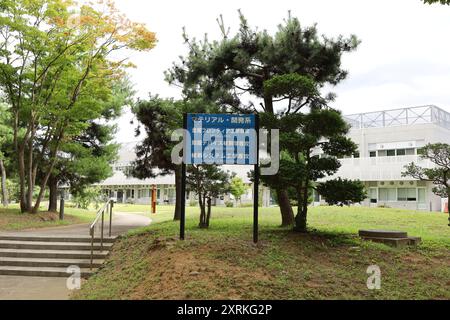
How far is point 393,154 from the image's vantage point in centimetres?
3192

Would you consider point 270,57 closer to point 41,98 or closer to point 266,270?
point 266,270

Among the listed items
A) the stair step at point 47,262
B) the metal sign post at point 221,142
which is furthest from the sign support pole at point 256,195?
the stair step at point 47,262

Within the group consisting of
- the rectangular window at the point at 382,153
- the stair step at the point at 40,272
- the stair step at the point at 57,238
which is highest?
the rectangular window at the point at 382,153

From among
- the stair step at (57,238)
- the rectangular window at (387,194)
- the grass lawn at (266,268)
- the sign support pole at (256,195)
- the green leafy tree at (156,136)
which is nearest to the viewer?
the grass lawn at (266,268)

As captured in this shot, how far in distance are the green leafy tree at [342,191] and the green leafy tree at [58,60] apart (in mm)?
9484

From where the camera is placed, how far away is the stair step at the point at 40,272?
7.93 meters

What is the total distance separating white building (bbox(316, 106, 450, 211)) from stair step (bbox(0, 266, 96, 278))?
24.3 meters

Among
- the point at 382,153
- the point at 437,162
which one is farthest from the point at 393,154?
the point at 437,162

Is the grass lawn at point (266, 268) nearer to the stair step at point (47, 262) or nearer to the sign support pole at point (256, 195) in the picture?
the sign support pole at point (256, 195)

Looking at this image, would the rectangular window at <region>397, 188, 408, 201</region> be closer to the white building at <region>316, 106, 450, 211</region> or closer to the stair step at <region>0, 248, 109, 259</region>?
the white building at <region>316, 106, 450, 211</region>

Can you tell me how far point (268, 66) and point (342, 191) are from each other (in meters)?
4.09

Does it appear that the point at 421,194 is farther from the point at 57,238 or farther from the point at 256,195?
the point at 57,238

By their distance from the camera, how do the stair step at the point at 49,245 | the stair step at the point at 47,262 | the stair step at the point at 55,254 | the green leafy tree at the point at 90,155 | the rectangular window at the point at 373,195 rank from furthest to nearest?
the rectangular window at the point at 373,195 → the green leafy tree at the point at 90,155 → the stair step at the point at 49,245 → the stair step at the point at 55,254 → the stair step at the point at 47,262
